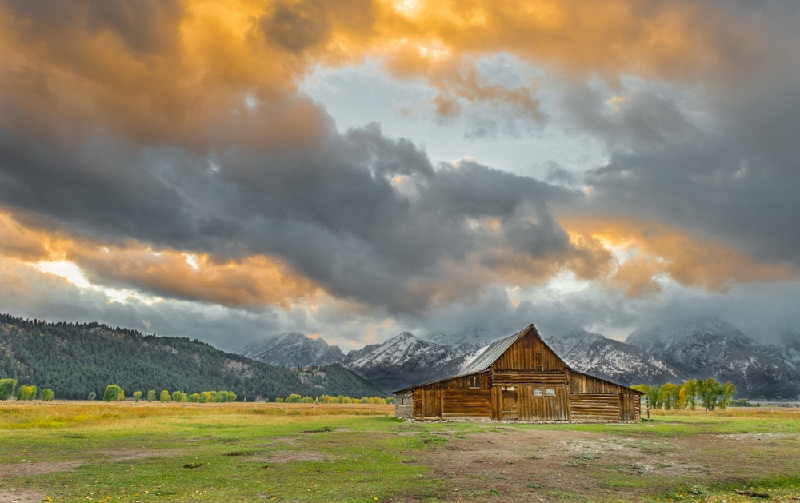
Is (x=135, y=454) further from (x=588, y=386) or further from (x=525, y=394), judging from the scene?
(x=588, y=386)

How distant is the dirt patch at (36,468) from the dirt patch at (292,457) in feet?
25.0

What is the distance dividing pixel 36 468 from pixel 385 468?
48.0 ft

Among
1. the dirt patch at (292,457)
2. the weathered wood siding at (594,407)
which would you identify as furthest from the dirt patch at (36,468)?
the weathered wood siding at (594,407)

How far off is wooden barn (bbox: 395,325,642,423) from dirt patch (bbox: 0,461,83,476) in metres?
38.8

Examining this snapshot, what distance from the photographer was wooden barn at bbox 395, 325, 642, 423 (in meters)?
57.0

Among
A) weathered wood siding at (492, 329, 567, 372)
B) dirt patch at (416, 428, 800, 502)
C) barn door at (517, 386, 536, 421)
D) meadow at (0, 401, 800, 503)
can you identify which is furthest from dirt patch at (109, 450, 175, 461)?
barn door at (517, 386, 536, 421)

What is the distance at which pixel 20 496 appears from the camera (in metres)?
15.3

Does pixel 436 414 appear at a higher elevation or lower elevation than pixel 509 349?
lower

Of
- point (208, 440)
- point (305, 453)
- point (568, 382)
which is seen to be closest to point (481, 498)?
point (305, 453)

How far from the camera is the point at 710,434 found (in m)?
40.9

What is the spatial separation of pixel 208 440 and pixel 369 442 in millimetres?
10678

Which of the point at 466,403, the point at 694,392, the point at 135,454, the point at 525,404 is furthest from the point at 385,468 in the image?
the point at 694,392

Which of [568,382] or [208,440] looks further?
[568,382]

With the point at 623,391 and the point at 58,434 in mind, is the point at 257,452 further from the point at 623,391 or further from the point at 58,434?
the point at 623,391
